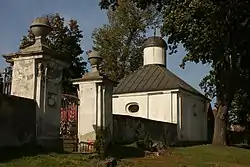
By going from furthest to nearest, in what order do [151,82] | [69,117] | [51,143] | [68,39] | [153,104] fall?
[68,39], [151,82], [153,104], [69,117], [51,143]

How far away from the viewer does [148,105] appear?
28.1 metres

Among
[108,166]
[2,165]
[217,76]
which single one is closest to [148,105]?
[217,76]

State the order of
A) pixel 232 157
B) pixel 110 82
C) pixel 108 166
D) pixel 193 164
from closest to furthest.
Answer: pixel 108 166
pixel 193 164
pixel 110 82
pixel 232 157

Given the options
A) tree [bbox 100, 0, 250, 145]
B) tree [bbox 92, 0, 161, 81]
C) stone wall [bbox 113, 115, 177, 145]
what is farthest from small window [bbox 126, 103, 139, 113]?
tree [bbox 92, 0, 161, 81]

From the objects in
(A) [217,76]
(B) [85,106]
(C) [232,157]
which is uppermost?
(A) [217,76]

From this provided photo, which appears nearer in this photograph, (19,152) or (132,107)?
(19,152)

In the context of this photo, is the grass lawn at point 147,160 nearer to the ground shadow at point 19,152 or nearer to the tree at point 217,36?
the ground shadow at point 19,152

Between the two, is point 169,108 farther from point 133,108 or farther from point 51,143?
point 51,143

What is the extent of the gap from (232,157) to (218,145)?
17.3 ft

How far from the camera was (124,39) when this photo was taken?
42.4m

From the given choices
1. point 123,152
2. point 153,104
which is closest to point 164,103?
point 153,104

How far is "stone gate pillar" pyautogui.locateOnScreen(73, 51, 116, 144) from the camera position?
15305 mm

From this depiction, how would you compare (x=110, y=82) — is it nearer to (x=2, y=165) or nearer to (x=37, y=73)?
(x=37, y=73)

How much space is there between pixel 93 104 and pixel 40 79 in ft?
12.6
